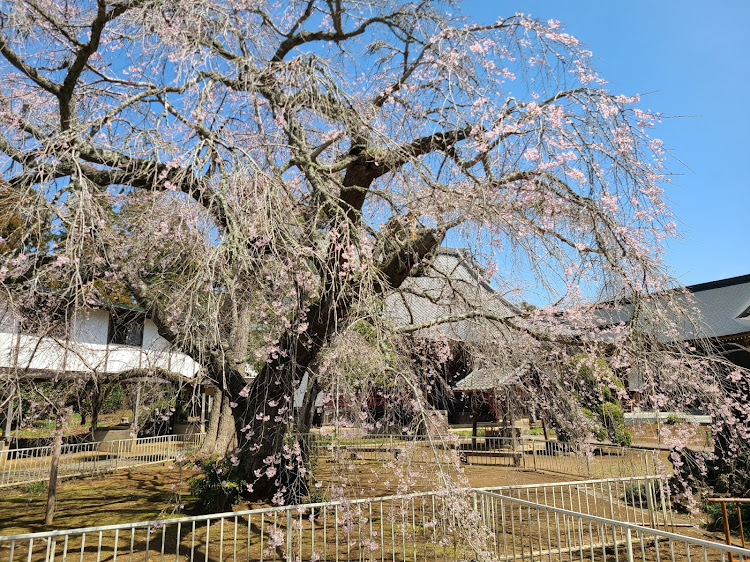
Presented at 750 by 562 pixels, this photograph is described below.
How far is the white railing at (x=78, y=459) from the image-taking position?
12.0 metres

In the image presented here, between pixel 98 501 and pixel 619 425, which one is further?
pixel 619 425

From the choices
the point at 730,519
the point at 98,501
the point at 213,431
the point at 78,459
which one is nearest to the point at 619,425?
the point at 730,519

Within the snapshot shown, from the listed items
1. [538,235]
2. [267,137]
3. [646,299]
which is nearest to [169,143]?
[267,137]

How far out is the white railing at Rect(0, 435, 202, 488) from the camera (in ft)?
39.5

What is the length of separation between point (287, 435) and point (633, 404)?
454 centimetres

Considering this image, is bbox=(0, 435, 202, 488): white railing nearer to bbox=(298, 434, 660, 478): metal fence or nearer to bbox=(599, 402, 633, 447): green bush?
bbox=(298, 434, 660, 478): metal fence

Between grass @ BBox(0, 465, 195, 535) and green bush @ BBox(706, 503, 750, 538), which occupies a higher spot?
grass @ BBox(0, 465, 195, 535)

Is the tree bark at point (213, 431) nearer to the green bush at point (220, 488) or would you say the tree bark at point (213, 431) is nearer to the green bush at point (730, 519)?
the green bush at point (220, 488)

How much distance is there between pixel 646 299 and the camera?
582 cm

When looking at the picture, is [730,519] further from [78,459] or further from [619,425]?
[78,459]

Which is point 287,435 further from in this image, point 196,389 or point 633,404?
point 633,404

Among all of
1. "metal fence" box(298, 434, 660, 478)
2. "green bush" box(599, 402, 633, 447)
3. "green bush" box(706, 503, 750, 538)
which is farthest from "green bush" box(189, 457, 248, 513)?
"green bush" box(599, 402, 633, 447)

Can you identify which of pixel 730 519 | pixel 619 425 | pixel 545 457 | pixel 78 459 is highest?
pixel 619 425

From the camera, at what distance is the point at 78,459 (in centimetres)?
1401
